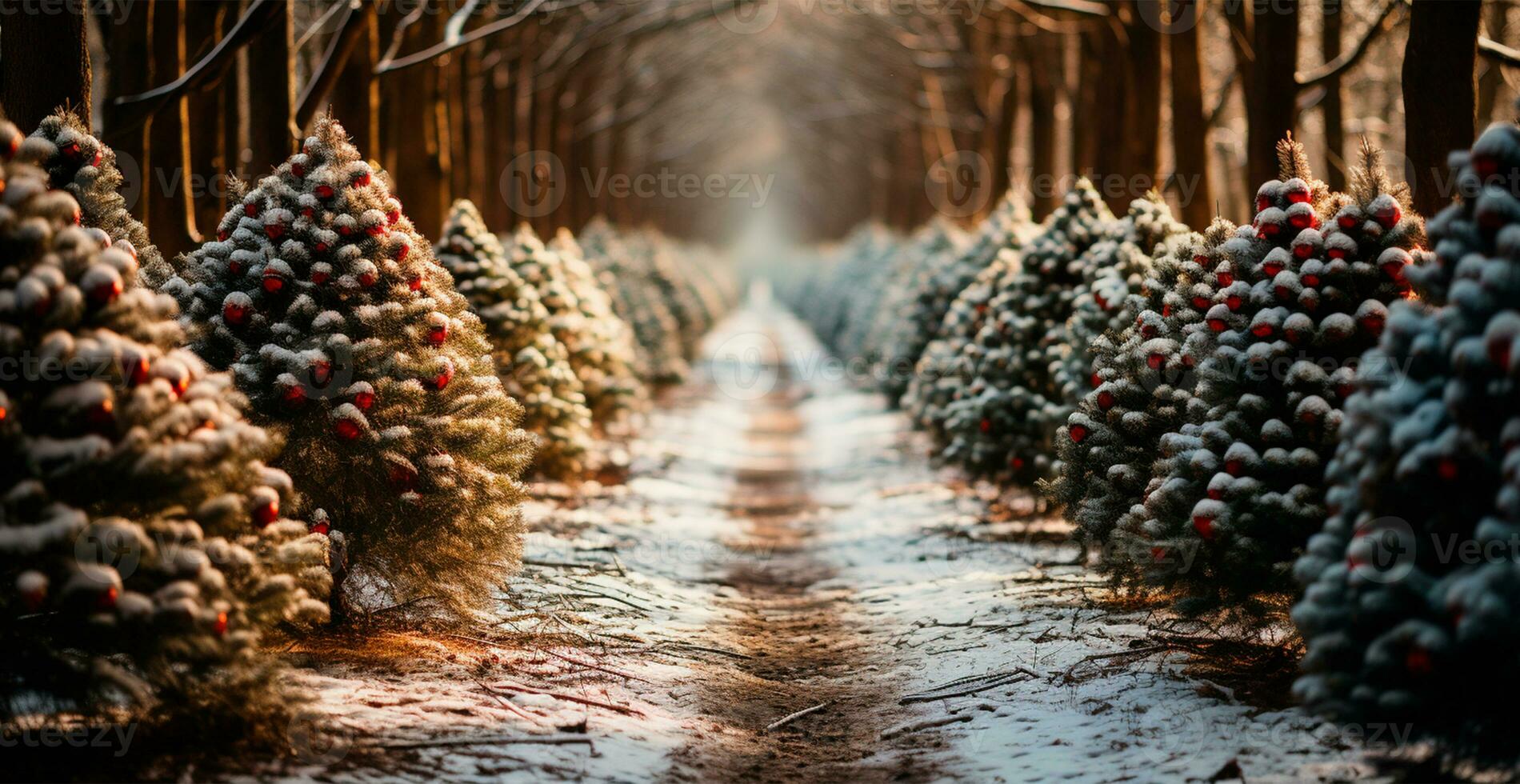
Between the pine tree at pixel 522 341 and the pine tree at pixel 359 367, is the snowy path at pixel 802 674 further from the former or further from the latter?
the pine tree at pixel 522 341

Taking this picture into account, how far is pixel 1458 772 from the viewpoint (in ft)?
18.0

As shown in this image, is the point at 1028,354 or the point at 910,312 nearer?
the point at 1028,354

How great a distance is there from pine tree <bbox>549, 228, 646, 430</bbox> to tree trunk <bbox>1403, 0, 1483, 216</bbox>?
934cm

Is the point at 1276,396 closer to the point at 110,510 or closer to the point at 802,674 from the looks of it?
the point at 802,674

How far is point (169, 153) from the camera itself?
11.8 meters

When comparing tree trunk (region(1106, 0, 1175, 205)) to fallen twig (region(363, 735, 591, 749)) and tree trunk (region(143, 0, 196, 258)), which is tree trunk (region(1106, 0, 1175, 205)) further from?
fallen twig (region(363, 735, 591, 749))

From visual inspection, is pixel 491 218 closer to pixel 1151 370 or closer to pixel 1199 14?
pixel 1199 14

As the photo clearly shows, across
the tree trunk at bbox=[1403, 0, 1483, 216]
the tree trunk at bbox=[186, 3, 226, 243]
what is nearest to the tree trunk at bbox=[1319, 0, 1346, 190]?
the tree trunk at bbox=[1403, 0, 1483, 216]

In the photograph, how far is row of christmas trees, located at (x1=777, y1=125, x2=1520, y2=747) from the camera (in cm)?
502

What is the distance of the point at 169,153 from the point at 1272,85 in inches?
360

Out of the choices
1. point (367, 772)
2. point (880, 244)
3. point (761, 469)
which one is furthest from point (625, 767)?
point (880, 244)

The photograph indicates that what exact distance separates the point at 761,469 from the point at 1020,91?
1527 cm

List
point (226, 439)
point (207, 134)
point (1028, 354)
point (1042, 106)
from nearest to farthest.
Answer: point (226, 439)
point (1028, 354)
point (207, 134)
point (1042, 106)

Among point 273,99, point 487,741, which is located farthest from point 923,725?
point 273,99
